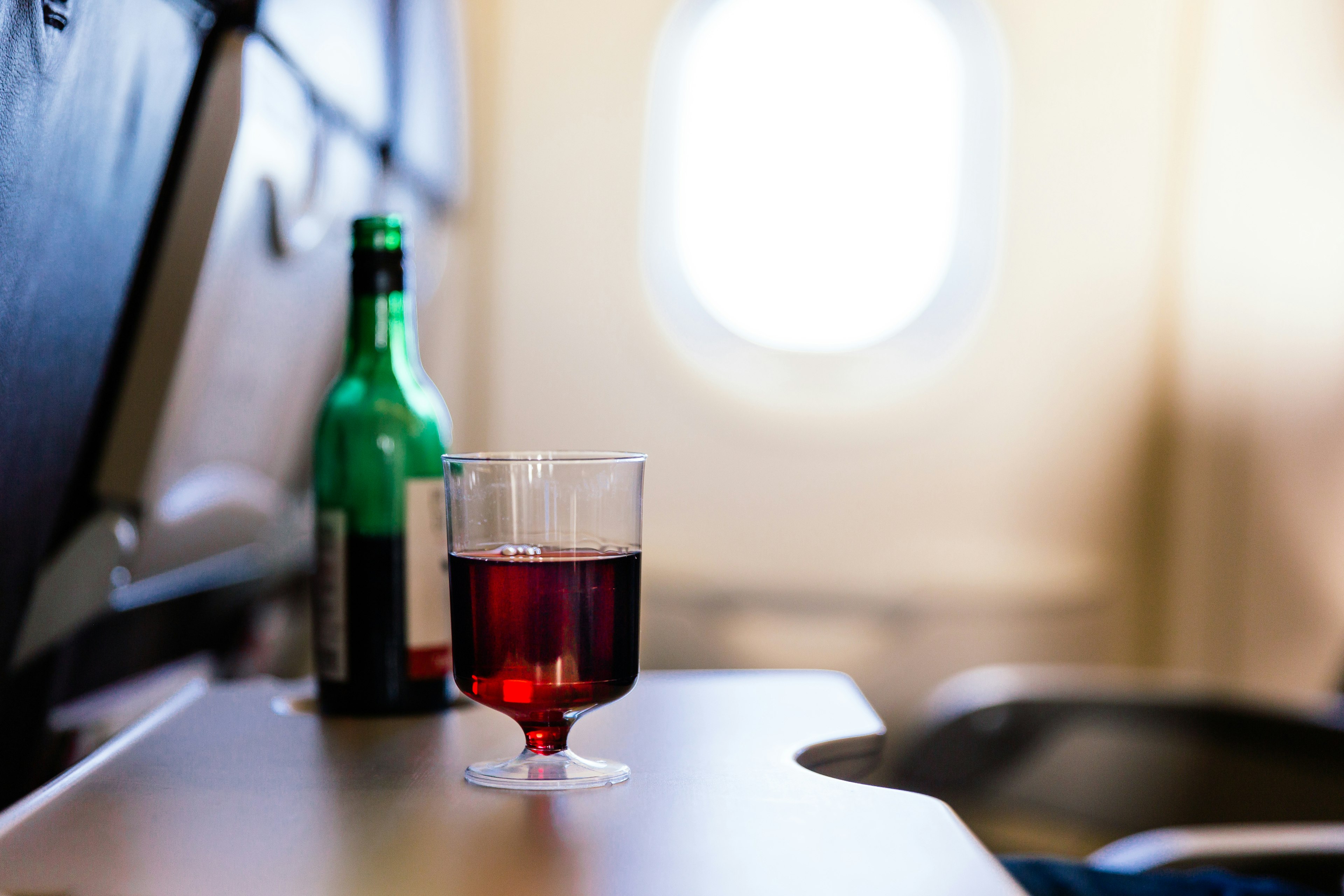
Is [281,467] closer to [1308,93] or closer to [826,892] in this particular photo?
[826,892]

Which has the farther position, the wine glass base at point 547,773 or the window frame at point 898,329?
the window frame at point 898,329

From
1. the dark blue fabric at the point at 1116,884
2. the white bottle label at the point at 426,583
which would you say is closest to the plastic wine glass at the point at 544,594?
the white bottle label at the point at 426,583

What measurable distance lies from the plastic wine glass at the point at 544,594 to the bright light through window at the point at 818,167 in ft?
6.24

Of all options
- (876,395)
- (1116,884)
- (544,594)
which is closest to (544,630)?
(544,594)

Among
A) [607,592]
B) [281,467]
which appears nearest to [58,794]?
[607,592]

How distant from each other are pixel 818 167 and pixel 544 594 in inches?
83.8

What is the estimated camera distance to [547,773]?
1.98 feet

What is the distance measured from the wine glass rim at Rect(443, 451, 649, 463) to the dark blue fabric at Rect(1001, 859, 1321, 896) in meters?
0.43

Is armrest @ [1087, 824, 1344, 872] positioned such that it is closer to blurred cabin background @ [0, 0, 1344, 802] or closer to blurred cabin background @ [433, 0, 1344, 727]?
blurred cabin background @ [0, 0, 1344, 802]

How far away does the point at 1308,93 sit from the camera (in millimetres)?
2066

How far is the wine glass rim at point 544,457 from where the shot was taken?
60 centimetres

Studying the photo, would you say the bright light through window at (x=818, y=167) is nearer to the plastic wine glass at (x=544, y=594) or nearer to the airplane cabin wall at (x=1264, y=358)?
the airplane cabin wall at (x=1264, y=358)

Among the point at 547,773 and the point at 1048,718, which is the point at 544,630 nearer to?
the point at 547,773

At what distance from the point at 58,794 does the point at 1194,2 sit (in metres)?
2.51
